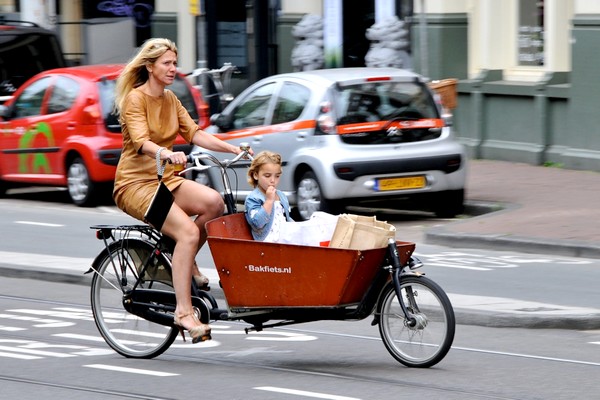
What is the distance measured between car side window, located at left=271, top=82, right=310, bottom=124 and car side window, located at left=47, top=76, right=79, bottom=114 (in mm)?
2815

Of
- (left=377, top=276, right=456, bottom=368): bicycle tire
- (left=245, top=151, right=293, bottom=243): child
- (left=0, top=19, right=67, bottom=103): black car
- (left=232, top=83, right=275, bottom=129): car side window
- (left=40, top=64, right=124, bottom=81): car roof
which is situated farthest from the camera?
(left=0, top=19, right=67, bottom=103): black car

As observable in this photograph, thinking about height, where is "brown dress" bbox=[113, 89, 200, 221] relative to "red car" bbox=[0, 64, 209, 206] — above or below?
above

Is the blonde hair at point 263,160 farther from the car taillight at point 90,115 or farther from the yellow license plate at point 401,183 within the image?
the car taillight at point 90,115

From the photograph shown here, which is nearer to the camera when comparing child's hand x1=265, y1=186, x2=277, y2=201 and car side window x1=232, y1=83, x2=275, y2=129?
child's hand x1=265, y1=186, x2=277, y2=201

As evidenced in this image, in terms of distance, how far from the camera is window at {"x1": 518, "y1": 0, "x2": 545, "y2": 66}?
1898cm

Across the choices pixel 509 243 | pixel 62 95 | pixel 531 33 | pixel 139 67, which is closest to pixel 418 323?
pixel 139 67

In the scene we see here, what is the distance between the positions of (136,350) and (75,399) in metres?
1.24

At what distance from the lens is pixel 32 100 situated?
659 inches

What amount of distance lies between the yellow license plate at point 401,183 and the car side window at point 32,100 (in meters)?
4.92

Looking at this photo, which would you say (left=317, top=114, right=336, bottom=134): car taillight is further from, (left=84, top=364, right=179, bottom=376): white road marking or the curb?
(left=84, top=364, right=179, bottom=376): white road marking

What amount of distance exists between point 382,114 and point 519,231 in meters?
1.96

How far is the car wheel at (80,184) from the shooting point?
15969mm

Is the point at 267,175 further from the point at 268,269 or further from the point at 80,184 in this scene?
the point at 80,184

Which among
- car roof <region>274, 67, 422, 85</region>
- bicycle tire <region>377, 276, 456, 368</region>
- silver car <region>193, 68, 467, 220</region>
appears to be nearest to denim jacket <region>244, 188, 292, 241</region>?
bicycle tire <region>377, 276, 456, 368</region>
